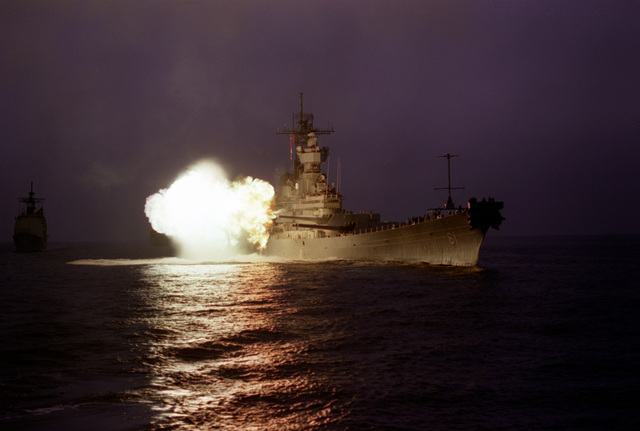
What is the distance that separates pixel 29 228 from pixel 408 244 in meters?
108

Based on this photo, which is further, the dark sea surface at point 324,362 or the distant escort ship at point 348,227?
the distant escort ship at point 348,227

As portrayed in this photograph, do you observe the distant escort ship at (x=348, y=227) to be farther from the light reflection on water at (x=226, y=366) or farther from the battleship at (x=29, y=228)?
the battleship at (x=29, y=228)

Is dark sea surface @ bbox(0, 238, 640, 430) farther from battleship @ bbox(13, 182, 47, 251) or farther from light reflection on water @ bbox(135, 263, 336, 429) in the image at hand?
battleship @ bbox(13, 182, 47, 251)

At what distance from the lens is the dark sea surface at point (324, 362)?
9500mm

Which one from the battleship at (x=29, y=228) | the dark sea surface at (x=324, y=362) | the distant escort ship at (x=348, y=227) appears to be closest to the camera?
the dark sea surface at (x=324, y=362)

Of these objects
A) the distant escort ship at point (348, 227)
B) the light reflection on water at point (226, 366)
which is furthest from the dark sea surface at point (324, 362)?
the distant escort ship at point (348, 227)

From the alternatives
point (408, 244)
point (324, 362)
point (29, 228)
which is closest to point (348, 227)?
point (408, 244)

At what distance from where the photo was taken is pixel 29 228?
116 m

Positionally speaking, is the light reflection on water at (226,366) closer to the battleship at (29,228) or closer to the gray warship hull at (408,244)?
the gray warship hull at (408,244)

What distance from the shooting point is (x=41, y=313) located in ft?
77.4

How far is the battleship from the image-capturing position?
Result: 378 ft

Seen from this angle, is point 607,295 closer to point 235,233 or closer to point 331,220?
point 331,220

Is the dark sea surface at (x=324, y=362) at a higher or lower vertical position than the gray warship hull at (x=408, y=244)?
lower

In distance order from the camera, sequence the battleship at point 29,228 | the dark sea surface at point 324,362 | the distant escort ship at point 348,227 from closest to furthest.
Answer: the dark sea surface at point 324,362 < the distant escort ship at point 348,227 < the battleship at point 29,228
